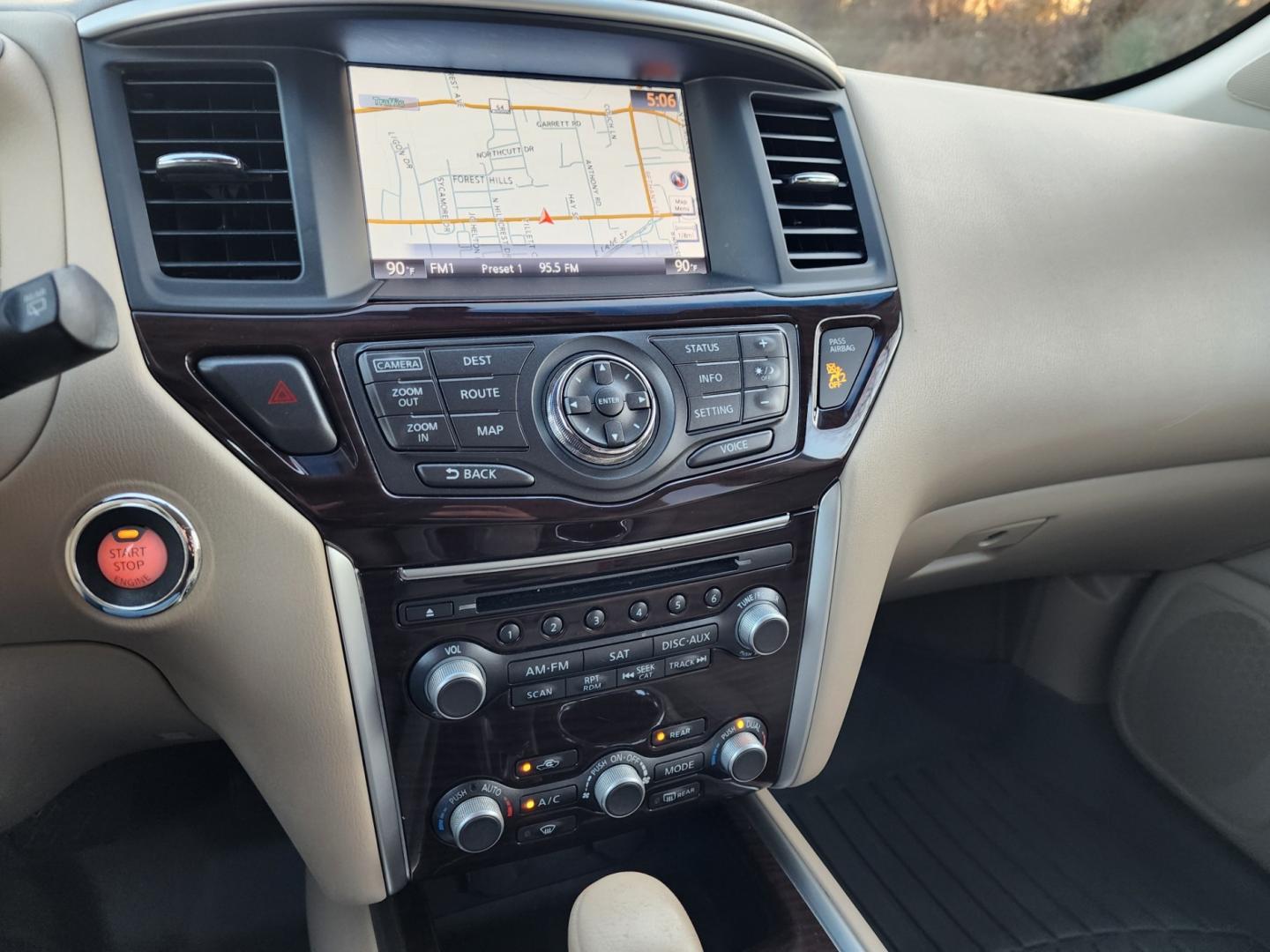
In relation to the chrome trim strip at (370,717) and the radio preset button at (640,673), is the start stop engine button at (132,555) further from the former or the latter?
the radio preset button at (640,673)

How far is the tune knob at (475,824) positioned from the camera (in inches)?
37.9

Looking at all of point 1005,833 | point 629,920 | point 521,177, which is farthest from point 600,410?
point 1005,833

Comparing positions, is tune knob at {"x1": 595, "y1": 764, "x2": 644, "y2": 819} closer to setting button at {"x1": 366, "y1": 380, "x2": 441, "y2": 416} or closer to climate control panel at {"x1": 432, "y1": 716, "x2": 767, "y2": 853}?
climate control panel at {"x1": 432, "y1": 716, "x2": 767, "y2": 853}

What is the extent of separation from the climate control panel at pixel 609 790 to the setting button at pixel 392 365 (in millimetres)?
427

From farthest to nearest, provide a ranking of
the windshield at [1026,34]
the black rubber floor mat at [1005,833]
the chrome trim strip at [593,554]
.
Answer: the black rubber floor mat at [1005,833] < the windshield at [1026,34] < the chrome trim strip at [593,554]

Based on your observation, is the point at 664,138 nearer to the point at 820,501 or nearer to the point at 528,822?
the point at 820,501

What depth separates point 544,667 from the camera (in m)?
0.96

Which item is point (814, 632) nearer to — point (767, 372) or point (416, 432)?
point (767, 372)

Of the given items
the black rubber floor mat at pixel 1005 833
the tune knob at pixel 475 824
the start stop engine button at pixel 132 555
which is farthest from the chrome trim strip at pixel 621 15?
the black rubber floor mat at pixel 1005 833

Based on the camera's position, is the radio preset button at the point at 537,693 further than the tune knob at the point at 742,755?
No

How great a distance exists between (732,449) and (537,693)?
31cm

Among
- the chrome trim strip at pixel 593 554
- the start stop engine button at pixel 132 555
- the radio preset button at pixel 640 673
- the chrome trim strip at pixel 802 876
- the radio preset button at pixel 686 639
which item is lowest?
the chrome trim strip at pixel 802 876

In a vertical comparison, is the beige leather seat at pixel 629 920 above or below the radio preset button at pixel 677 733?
below

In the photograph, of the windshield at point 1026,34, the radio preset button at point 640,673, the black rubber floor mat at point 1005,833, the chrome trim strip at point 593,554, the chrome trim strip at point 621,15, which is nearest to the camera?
the chrome trim strip at point 621,15
